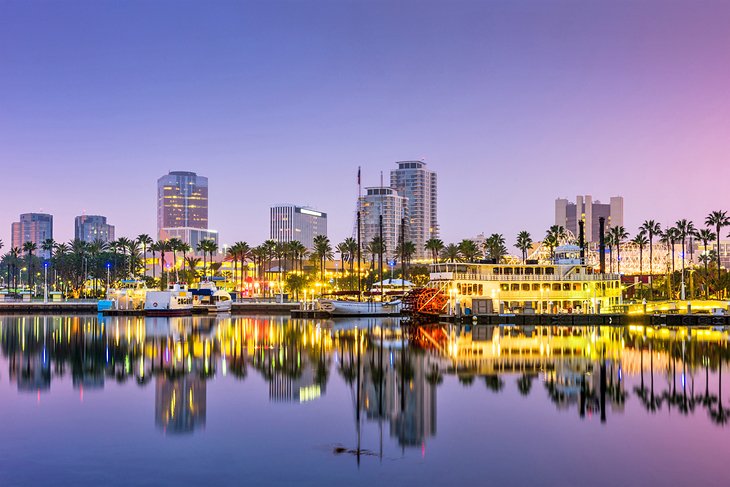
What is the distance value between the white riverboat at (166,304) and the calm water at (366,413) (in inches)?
2178

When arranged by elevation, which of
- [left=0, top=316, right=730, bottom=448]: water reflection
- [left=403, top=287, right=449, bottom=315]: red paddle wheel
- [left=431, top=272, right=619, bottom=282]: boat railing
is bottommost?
[left=0, top=316, right=730, bottom=448]: water reflection

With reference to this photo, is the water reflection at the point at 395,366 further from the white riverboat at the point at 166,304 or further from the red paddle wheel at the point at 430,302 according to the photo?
the white riverboat at the point at 166,304

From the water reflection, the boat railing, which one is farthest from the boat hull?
the water reflection

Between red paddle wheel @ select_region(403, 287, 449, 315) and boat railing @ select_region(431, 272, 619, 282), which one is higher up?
boat railing @ select_region(431, 272, 619, 282)

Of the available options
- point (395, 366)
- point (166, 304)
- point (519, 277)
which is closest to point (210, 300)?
point (166, 304)

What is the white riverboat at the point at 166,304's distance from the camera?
124 m

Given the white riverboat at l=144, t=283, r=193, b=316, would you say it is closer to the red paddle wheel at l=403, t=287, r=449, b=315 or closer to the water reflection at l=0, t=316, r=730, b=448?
the water reflection at l=0, t=316, r=730, b=448

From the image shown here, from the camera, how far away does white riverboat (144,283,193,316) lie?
124 m

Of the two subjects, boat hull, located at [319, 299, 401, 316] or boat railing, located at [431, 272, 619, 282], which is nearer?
boat railing, located at [431, 272, 619, 282]

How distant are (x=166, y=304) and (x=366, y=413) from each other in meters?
95.6

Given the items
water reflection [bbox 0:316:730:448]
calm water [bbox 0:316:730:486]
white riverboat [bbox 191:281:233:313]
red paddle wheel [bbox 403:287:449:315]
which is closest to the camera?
calm water [bbox 0:316:730:486]

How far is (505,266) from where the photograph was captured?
10412 cm

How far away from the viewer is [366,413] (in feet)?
119

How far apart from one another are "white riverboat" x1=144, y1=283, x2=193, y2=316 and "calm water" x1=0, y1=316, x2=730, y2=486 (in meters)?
55.3
